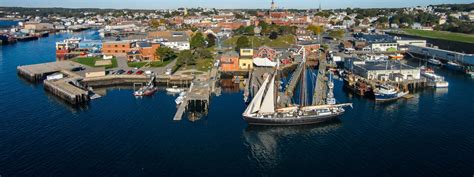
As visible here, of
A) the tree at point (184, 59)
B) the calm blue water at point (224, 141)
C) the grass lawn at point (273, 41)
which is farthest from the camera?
the grass lawn at point (273, 41)

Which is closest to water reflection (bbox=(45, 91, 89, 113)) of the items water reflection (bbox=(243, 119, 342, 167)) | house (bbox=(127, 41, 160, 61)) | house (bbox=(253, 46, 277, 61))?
water reflection (bbox=(243, 119, 342, 167))

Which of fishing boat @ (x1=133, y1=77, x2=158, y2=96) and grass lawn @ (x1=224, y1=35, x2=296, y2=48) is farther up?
grass lawn @ (x1=224, y1=35, x2=296, y2=48)

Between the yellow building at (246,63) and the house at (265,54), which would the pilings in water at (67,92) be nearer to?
the yellow building at (246,63)

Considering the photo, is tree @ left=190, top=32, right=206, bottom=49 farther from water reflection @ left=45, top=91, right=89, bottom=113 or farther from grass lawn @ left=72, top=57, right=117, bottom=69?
water reflection @ left=45, top=91, right=89, bottom=113

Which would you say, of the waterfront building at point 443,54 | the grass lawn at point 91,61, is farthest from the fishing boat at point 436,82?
the grass lawn at point 91,61

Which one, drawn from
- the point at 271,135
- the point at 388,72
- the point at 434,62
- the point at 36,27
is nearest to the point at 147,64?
the point at 271,135

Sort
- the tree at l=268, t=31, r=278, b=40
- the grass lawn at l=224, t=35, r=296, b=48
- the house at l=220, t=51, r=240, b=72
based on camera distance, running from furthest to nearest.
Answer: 1. the tree at l=268, t=31, r=278, b=40
2. the grass lawn at l=224, t=35, r=296, b=48
3. the house at l=220, t=51, r=240, b=72
